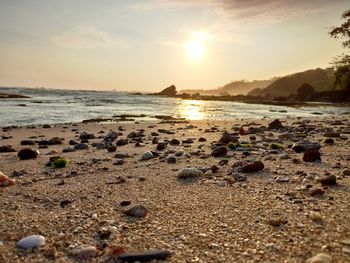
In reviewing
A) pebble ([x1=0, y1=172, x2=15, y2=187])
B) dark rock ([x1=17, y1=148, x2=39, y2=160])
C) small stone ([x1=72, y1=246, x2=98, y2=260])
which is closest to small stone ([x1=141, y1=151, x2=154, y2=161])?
dark rock ([x1=17, y1=148, x2=39, y2=160])

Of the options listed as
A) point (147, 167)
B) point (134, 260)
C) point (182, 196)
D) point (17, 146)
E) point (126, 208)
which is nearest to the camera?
point (134, 260)

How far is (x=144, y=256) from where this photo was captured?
3096mm

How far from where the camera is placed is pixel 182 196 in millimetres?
5105

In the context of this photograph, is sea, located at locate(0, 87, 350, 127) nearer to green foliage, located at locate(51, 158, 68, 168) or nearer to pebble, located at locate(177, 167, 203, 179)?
green foliage, located at locate(51, 158, 68, 168)

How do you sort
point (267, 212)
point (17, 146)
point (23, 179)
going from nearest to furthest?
point (267, 212) < point (23, 179) < point (17, 146)

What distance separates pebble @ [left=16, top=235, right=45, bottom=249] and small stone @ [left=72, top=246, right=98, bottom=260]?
396 millimetres

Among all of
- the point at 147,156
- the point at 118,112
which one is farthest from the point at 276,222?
the point at 118,112

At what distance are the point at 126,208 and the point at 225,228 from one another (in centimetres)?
139

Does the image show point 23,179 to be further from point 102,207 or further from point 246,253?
point 246,253

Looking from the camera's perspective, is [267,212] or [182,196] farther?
[182,196]

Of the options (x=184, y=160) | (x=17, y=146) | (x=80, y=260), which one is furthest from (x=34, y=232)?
(x=17, y=146)

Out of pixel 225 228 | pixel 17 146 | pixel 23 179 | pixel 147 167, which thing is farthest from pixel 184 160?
pixel 17 146

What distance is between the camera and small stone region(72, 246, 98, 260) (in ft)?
10.4

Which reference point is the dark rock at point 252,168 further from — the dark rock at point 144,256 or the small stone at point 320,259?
the dark rock at point 144,256
